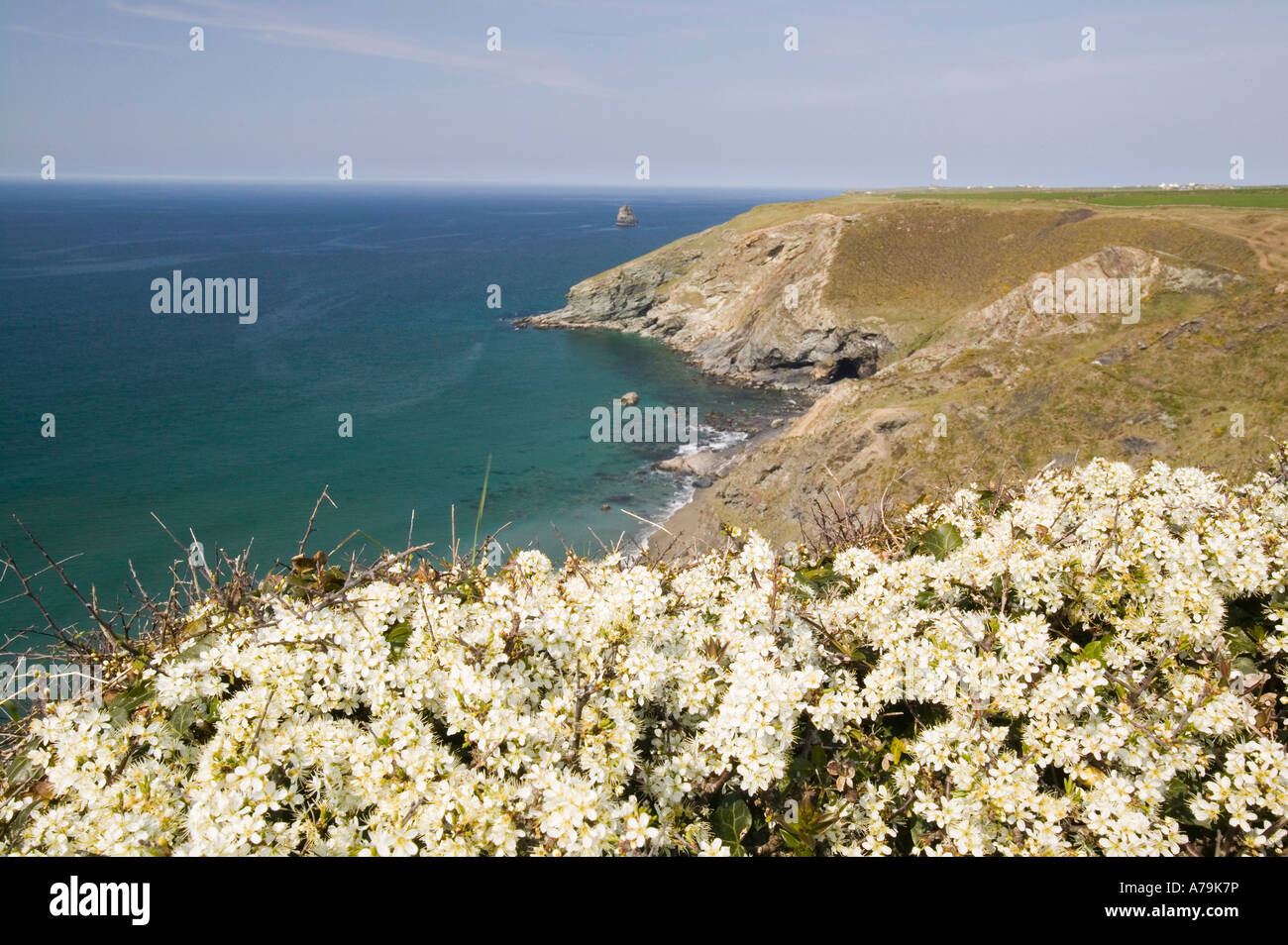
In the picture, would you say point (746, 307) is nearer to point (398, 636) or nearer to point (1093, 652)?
point (1093, 652)

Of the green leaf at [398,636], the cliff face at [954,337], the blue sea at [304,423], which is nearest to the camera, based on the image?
the green leaf at [398,636]

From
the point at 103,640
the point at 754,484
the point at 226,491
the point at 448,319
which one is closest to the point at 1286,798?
the point at 103,640

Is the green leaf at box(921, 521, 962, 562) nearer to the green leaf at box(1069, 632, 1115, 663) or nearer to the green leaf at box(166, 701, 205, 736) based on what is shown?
the green leaf at box(1069, 632, 1115, 663)

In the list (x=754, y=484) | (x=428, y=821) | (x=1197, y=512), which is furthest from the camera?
(x=754, y=484)

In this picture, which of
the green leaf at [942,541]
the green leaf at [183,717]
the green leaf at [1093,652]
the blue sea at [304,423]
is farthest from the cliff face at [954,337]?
the blue sea at [304,423]

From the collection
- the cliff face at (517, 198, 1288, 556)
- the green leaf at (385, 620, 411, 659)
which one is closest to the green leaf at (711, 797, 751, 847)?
the green leaf at (385, 620, 411, 659)

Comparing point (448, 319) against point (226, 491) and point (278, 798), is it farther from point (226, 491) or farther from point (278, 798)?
point (278, 798)

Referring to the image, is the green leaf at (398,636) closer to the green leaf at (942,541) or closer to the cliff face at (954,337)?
the cliff face at (954,337)
